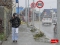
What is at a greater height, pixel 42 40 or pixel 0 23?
pixel 0 23

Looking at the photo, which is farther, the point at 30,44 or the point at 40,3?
the point at 40,3

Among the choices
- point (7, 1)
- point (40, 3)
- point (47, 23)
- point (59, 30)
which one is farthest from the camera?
point (47, 23)

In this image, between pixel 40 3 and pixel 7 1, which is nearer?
pixel 40 3

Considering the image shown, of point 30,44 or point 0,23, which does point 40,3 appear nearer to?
point 0,23

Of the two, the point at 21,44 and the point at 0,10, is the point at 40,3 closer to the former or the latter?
the point at 0,10

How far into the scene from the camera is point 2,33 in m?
16.7

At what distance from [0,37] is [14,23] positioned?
49.9 inches

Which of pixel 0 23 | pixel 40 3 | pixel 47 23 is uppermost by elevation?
pixel 40 3

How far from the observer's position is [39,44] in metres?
15.1


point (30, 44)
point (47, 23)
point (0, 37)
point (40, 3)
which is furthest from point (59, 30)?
point (47, 23)

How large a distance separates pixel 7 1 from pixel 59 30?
1560cm

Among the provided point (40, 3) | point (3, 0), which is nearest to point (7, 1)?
point (3, 0)

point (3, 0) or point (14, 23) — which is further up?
point (3, 0)

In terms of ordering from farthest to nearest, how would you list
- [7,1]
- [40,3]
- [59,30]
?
[7,1] < [40,3] < [59,30]
